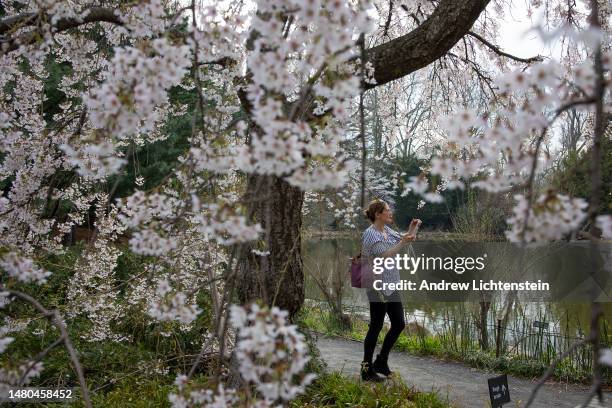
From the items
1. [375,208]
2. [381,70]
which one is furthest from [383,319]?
[381,70]

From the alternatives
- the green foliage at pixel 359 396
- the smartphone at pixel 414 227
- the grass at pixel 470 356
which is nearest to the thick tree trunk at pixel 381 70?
the green foliage at pixel 359 396

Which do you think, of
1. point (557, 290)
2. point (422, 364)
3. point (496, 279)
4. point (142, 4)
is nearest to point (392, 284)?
point (422, 364)

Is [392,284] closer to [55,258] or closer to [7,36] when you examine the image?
[7,36]

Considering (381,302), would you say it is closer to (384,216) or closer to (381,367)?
(381,367)

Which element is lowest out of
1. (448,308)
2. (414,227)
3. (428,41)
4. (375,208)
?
(448,308)

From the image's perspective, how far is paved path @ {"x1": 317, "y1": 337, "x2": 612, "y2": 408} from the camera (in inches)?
174

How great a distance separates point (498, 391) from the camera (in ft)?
11.0

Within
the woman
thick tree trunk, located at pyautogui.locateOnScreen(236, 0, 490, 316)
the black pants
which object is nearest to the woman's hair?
the woman

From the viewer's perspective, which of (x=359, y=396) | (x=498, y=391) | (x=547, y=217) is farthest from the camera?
(x=359, y=396)

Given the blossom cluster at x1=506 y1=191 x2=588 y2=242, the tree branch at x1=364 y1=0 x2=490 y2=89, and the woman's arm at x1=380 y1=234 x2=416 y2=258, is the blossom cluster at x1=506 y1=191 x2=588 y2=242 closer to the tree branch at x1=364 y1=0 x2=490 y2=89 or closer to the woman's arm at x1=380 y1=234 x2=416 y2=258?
the tree branch at x1=364 y1=0 x2=490 y2=89

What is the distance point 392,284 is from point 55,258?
167 inches

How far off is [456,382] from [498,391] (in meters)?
1.71

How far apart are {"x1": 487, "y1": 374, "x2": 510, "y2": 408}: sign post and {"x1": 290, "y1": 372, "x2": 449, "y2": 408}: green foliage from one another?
1.89ft

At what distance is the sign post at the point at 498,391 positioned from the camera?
10.8 ft
